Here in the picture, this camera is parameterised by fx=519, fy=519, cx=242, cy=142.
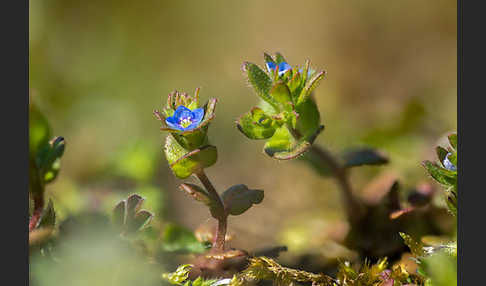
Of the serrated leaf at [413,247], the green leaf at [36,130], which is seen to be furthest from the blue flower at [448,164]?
the green leaf at [36,130]

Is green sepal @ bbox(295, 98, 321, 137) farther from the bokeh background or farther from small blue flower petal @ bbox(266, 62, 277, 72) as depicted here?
the bokeh background

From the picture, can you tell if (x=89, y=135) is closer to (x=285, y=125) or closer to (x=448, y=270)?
(x=285, y=125)

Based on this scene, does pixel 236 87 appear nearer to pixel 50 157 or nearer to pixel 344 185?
pixel 344 185

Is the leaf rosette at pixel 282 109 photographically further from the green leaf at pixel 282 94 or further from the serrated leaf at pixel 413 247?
the serrated leaf at pixel 413 247

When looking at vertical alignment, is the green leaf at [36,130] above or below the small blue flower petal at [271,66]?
below

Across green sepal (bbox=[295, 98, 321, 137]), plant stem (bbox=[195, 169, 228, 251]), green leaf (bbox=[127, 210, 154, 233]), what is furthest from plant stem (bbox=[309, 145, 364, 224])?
green leaf (bbox=[127, 210, 154, 233])

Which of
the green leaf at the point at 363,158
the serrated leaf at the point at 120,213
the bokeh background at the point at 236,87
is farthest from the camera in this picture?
the bokeh background at the point at 236,87
